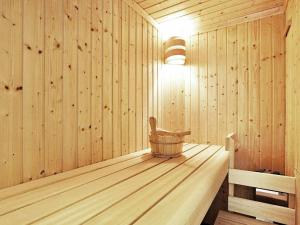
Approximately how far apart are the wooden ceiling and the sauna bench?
1.66m

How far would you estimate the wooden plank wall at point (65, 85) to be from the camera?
1065mm

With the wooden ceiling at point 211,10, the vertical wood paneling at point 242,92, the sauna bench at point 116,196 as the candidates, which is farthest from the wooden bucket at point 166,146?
the wooden ceiling at point 211,10

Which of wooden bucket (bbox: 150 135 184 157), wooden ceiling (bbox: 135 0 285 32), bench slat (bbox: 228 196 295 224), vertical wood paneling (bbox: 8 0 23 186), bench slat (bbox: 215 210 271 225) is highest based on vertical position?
→ wooden ceiling (bbox: 135 0 285 32)

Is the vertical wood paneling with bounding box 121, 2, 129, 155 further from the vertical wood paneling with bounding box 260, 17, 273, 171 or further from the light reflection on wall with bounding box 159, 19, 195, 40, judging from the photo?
the vertical wood paneling with bounding box 260, 17, 273, 171

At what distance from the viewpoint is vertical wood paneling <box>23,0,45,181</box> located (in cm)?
112

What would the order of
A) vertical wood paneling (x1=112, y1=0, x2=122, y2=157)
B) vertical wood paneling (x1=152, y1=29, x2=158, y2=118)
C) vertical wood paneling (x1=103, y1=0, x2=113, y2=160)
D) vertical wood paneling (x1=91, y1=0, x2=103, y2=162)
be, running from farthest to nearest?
vertical wood paneling (x1=152, y1=29, x2=158, y2=118) → vertical wood paneling (x1=112, y1=0, x2=122, y2=157) → vertical wood paneling (x1=103, y1=0, x2=113, y2=160) → vertical wood paneling (x1=91, y1=0, x2=103, y2=162)

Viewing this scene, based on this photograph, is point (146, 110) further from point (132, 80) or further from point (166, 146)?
point (166, 146)

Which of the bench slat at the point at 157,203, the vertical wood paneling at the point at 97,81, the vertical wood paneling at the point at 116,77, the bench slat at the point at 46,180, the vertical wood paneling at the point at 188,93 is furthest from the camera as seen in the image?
the vertical wood paneling at the point at 188,93

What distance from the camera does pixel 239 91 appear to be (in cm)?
232

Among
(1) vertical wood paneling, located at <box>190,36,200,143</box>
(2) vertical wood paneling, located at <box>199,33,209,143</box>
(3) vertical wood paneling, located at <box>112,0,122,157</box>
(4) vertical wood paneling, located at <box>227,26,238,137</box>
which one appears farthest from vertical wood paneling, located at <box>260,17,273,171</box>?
(3) vertical wood paneling, located at <box>112,0,122,157</box>

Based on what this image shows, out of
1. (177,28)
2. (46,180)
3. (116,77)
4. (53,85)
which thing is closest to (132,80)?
(116,77)

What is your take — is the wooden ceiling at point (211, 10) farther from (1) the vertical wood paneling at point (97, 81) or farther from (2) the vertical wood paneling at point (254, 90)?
(1) the vertical wood paneling at point (97, 81)

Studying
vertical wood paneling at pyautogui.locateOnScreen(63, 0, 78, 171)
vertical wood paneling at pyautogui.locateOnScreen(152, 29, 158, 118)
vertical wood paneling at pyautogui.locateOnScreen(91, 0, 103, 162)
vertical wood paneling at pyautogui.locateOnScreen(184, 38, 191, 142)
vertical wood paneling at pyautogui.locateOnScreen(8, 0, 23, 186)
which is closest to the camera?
vertical wood paneling at pyautogui.locateOnScreen(8, 0, 23, 186)

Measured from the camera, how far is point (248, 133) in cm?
225
